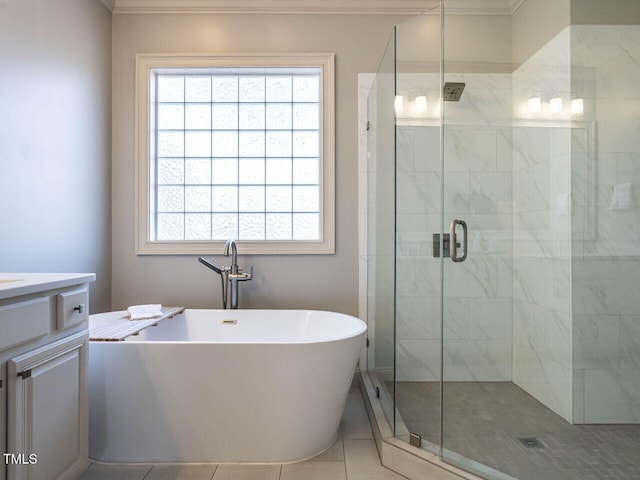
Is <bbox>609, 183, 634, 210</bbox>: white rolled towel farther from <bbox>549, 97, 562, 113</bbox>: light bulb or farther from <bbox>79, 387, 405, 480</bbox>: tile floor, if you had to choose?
<bbox>79, 387, 405, 480</bbox>: tile floor

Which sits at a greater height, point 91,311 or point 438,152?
point 438,152

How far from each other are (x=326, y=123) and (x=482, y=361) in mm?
1864

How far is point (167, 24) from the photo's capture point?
2922 millimetres

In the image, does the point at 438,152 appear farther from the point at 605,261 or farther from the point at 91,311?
the point at 91,311

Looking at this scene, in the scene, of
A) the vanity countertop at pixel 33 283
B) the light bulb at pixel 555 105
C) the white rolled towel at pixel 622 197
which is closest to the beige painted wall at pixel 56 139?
the vanity countertop at pixel 33 283

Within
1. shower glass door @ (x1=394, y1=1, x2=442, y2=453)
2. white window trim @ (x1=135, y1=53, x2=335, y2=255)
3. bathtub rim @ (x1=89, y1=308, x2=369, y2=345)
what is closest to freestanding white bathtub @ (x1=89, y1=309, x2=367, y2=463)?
bathtub rim @ (x1=89, y1=308, x2=369, y2=345)

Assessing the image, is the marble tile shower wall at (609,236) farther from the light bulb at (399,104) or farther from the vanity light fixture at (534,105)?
the light bulb at (399,104)

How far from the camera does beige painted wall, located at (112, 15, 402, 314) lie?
2916mm

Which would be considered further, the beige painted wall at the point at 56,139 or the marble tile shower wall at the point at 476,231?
the beige painted wall at the point at 56,139

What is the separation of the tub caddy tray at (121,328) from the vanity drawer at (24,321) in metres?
0.53

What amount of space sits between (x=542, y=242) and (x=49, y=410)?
6.55ft

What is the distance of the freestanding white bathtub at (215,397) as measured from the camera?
178cm

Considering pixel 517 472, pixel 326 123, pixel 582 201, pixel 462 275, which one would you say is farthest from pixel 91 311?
pixel 582 201

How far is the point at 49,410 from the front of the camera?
4.50ft
